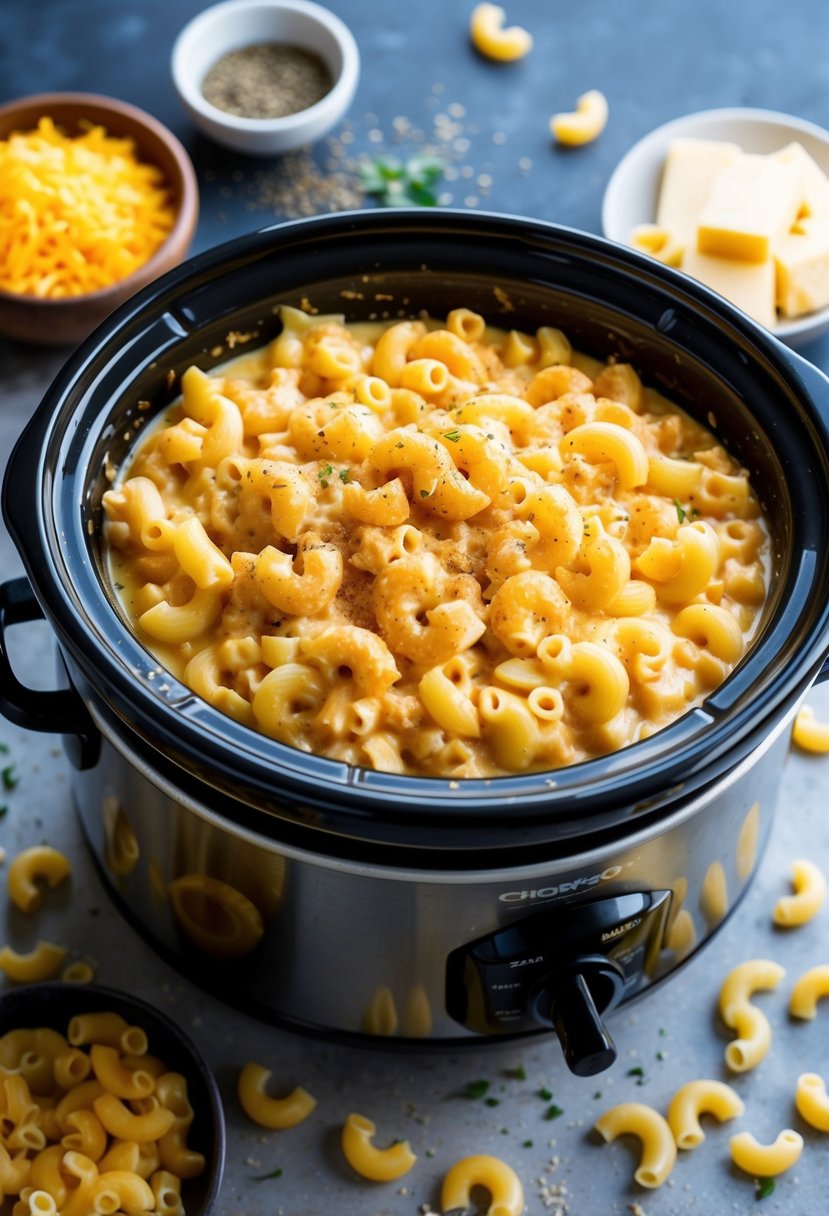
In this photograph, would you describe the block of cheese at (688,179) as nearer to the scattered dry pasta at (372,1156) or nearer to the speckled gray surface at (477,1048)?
the speckled gray surface at (477,1048)

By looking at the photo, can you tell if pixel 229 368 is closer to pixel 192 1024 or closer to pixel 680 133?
pixel 192 1024

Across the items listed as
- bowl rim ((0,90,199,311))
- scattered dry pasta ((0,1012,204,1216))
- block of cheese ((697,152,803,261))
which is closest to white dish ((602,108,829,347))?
block of cheese ((697,152,803,261))

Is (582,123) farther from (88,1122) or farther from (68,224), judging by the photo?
(88,1122)

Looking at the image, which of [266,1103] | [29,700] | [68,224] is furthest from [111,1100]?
[68,224]

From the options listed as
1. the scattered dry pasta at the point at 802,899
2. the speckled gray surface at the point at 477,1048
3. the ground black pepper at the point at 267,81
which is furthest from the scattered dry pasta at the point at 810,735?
the ground black pepper at the point at 267,81

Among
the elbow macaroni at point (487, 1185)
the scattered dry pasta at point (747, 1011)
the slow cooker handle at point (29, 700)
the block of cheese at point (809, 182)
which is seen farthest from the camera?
the block of cheese at point (809, 182)

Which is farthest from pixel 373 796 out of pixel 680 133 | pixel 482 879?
pixel 680 133
